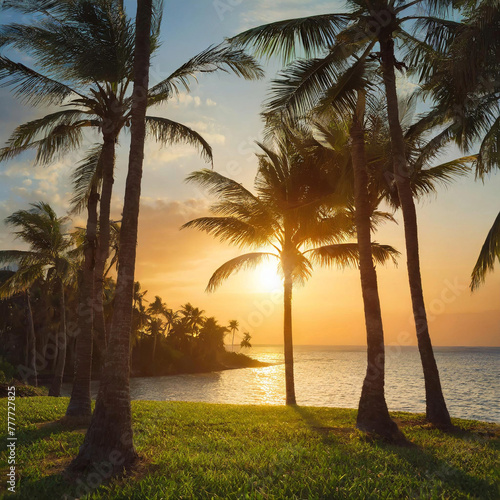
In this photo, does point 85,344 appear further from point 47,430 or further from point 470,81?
point 470,81

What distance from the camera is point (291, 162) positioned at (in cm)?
1722

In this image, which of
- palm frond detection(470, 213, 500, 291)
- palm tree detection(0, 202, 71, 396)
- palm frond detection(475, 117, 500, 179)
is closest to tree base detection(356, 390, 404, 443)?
palm frond detection(470, 213, 500, 291)

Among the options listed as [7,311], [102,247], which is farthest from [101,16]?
[7,311]

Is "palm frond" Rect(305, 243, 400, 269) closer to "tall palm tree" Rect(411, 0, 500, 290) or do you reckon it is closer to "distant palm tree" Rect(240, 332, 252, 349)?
"tall palm tree" Rect(411, 0, 500, 290)

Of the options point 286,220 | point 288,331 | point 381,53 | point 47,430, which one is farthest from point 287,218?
point 47,430

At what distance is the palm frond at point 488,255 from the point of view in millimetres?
10469

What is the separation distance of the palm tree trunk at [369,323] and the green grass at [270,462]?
55 cm

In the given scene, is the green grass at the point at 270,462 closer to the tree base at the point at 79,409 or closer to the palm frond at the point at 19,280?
the tree base at the point at 79,409

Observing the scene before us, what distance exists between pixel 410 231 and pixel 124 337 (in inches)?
294

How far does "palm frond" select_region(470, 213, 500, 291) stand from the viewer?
10469 millimetres

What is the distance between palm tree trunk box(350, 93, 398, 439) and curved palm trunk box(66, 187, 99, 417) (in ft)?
21.2

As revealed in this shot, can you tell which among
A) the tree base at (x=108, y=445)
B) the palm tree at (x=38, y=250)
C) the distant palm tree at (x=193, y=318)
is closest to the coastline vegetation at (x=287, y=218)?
the tree base at (x=108, y=445)

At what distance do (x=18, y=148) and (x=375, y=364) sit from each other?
10.7 meters

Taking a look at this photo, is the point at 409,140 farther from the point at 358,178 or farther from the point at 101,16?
the point at 101,16
